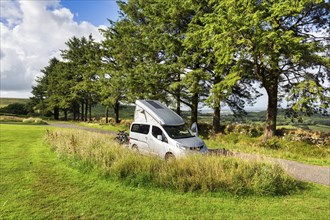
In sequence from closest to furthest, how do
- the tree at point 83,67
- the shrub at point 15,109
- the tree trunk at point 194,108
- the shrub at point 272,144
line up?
1. the shrub at point 272,144
2. the tree trunk at point 194,108
3. the tree at point 83,67
4. the shrub at point 15,109

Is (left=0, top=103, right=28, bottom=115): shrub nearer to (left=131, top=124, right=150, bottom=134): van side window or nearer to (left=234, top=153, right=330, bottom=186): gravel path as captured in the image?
(left=131, top=124, right=150, bottom=134): van side window

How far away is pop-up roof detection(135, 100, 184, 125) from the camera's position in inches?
511

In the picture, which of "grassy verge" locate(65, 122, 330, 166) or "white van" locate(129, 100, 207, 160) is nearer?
"white van" locate(129, 100, 207, 160)

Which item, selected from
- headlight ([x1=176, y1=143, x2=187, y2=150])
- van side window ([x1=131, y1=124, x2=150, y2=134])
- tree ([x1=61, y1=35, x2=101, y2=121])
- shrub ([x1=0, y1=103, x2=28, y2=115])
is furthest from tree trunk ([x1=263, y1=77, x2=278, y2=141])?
shrub ([x1=0, y1=103, x2=28, y2=115])

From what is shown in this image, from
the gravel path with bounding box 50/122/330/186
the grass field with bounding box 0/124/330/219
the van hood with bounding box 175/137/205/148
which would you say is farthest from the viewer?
the van hood with bounding box 175/137/205/148

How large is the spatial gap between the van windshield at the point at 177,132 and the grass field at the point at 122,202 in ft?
15.7

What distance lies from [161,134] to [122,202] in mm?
6177

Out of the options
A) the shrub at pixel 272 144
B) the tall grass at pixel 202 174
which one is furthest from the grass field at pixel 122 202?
the shrub at pixel 272 144

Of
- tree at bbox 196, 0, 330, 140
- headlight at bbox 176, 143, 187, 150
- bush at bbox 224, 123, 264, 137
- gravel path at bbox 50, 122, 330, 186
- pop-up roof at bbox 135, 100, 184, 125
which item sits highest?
tree at bbox 196, 0, 330, 140

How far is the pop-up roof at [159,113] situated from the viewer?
1298 centimetres

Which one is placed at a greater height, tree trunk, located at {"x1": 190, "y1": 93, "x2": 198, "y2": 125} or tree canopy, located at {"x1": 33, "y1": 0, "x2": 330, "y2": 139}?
tree canopy, located at {"x1": 33, "y1": 0, "x2": 330, "y2": 139}

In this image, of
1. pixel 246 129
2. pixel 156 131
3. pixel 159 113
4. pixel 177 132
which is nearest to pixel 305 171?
pixel 177 132

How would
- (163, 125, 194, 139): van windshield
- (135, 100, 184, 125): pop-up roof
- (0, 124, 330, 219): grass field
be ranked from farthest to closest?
1. (135, 100, 184, 125): pop-up roof
2. (163, 125, 194, 139): van windshield
3. (0, 124, 330, 219): grass field

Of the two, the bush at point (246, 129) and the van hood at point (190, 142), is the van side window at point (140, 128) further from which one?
the bush at point (246, 129)
